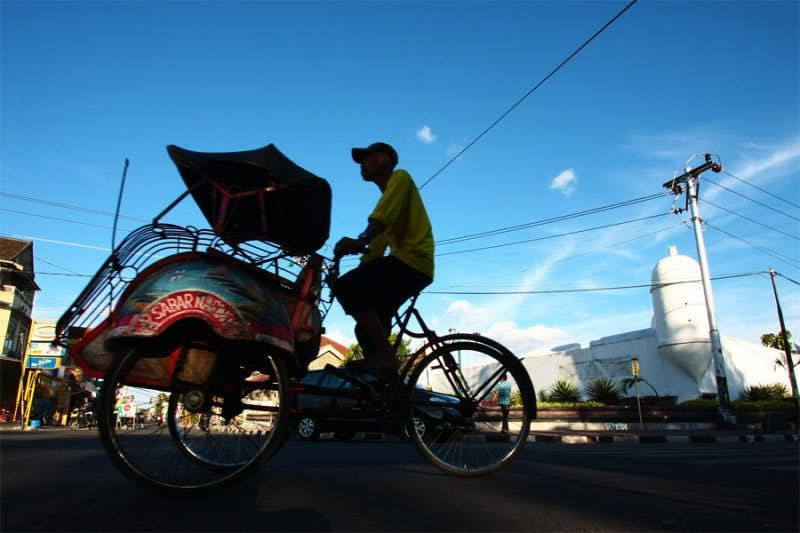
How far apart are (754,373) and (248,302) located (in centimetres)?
3608

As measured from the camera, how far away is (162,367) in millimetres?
2680

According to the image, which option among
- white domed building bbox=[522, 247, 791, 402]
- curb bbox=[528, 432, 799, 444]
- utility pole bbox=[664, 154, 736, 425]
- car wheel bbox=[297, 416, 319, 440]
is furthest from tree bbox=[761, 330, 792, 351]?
car wheel bbox=[297, 416, 319, 440]

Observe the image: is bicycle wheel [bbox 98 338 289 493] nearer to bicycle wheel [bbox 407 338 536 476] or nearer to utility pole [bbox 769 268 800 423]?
bicycle wheel [bbox 407 338 536 476]

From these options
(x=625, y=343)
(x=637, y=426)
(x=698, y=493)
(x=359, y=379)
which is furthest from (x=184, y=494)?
(x=625, y=343)

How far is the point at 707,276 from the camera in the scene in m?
22.7

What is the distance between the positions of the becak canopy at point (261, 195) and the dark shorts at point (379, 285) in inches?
14.0

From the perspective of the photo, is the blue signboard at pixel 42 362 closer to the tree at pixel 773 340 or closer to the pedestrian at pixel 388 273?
the pedestrian at pixel 388 273

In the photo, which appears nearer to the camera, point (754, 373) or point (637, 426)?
point (637, 426)

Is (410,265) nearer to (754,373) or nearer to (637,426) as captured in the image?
(637,426)

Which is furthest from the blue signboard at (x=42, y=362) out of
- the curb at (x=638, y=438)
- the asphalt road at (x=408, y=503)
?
the asphalt road at (x=408, y=503)

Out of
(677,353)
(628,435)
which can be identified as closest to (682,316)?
(677,353)

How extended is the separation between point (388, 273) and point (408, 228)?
35 cm

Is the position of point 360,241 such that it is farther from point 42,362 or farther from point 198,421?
point 42,362

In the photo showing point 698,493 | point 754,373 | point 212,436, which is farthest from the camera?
point 754,373
